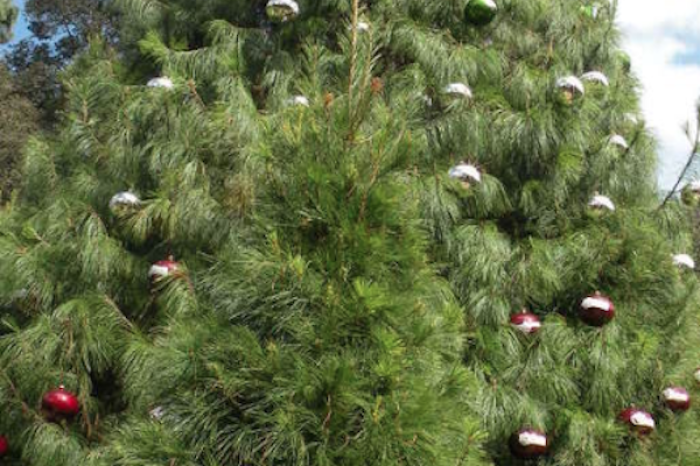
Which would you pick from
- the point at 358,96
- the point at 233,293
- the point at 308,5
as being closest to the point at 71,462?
the point at 233,293

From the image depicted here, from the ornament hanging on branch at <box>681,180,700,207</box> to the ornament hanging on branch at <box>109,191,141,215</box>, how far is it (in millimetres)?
2582

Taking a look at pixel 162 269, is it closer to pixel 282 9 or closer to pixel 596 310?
pixel 282 9

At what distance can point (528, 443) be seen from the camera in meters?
2.82

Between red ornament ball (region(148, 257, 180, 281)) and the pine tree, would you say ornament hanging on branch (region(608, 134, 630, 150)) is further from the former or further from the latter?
the pine tree

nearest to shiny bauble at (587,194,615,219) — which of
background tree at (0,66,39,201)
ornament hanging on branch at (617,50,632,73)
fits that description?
ornament hanging on branch at (617,50,632,73)

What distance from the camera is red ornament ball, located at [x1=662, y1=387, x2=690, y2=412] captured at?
3.24 meters

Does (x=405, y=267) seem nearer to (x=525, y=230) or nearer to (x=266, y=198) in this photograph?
(x=266, y=198)

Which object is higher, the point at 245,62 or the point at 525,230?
the point at 245,62

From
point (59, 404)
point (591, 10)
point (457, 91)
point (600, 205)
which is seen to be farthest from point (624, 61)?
point (59, 404)

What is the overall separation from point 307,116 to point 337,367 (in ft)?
1.97

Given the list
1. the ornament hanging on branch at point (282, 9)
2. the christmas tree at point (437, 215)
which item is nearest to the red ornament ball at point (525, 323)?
the christmas tree at point (437, 215)

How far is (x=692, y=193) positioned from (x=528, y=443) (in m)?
1.59

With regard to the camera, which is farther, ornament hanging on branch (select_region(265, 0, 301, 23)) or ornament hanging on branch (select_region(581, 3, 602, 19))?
ornament hanging on branch (select_region(581, 3, 602, 19))

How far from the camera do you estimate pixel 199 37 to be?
368 centimetres
